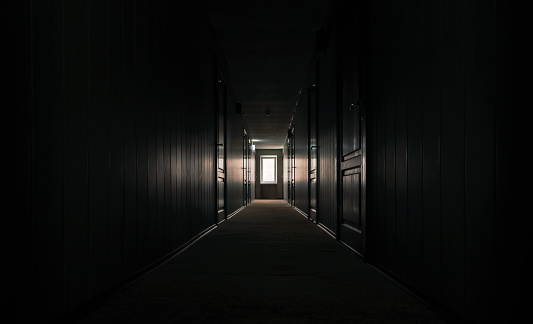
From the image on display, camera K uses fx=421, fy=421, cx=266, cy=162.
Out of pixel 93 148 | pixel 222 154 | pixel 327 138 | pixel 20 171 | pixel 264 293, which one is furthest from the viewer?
pixel 222 154

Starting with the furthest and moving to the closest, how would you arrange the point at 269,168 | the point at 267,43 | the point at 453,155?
1. the point at 269,168
2. the point at 267,43
3. the point at 453,155

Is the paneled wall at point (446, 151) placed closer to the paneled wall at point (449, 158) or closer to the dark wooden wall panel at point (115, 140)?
the paneled wall at point (449, 158)

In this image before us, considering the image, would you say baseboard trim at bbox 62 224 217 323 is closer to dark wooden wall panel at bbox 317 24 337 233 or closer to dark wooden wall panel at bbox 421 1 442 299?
dark wooden wall panel at bbox 421 1 442 299

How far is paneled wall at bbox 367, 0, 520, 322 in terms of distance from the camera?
4.67 feet

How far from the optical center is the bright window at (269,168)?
69.3 ft

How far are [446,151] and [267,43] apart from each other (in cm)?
480

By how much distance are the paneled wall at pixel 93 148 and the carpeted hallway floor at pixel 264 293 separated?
19 cm

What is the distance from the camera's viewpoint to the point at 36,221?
1.45 meters

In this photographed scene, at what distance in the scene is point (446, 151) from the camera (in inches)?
69.7

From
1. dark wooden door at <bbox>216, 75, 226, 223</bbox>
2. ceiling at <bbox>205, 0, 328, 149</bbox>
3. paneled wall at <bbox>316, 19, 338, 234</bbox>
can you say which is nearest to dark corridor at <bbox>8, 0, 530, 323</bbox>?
paneled wall at <bbox>316, 19, 338, 234</bbox>

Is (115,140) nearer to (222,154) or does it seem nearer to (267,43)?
(267,43)

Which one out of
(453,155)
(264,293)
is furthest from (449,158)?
(264,293)

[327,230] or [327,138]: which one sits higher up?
[327,138]

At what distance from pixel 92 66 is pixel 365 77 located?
6.83 feet
